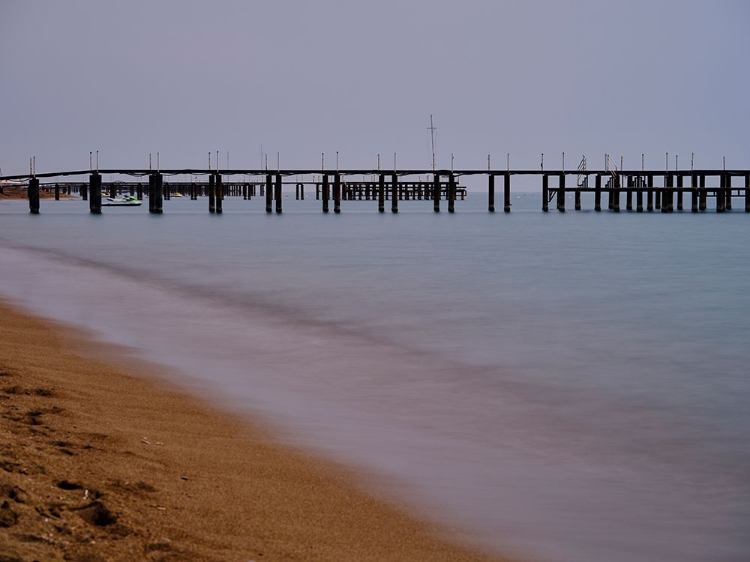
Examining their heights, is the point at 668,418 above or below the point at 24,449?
below

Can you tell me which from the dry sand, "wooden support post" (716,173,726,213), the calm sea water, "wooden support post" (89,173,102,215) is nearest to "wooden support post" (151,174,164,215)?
"wooden support post" (89,173,102,215)

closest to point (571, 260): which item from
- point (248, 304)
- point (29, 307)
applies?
point (248, 304)

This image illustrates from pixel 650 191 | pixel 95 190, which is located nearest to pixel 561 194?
pixel 650 191

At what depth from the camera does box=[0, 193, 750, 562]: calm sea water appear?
6234mm

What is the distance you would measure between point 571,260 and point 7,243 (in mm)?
23976

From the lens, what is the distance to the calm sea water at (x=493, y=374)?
245 inches

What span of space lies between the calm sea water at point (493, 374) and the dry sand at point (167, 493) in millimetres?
496

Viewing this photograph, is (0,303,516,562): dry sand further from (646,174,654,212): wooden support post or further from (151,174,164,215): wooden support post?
(646,174,654,212): wooden support post

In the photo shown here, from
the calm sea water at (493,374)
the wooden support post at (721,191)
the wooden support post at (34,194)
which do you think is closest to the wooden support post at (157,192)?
the wooden support post at (34,194)

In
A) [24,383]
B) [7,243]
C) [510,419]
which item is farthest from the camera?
[7,243]

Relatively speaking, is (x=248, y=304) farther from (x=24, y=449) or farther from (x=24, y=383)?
(x=24, y=449)

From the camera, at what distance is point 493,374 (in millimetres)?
11445

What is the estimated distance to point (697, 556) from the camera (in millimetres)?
5457

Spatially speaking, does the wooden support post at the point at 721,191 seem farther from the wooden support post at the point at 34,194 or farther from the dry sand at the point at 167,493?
the dry sand at the point at 167,493
